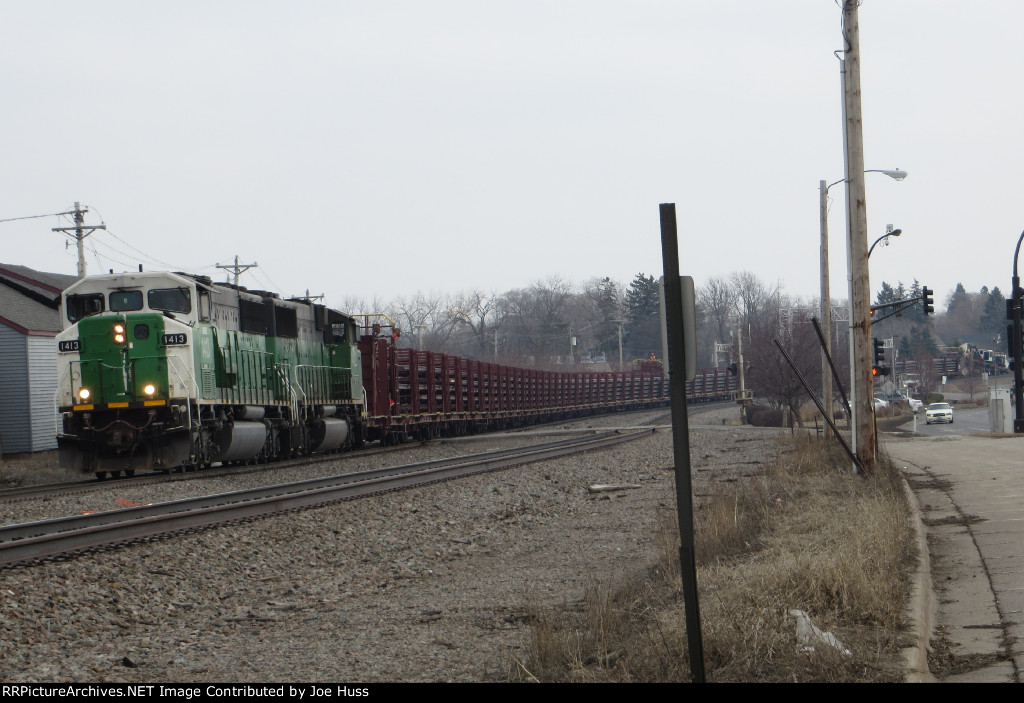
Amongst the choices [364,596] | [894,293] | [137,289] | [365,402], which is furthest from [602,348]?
[364,596]

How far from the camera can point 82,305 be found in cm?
1989

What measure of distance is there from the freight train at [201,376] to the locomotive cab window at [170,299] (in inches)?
0.7

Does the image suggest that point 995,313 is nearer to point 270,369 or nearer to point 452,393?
point 452,393

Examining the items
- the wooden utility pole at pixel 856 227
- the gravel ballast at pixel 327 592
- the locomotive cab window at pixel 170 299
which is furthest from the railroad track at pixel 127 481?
the wooden utility pole at pixel 856 227

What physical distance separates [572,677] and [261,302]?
18.6 m

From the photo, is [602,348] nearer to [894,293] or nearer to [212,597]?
[894,293]

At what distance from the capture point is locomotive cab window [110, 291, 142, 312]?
63.8ft

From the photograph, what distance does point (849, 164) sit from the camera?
1584 cm

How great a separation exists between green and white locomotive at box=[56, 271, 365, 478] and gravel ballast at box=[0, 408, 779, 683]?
3.55m

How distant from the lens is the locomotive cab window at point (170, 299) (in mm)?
19389

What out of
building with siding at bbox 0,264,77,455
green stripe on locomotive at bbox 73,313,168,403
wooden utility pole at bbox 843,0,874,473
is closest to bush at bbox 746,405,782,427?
building with siding at bbox 0,264,77,455

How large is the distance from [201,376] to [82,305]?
2.95m

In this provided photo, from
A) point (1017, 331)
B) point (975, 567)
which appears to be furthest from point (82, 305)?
point (1017, 331)
